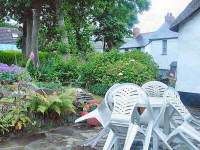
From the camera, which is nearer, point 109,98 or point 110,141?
point 110,141

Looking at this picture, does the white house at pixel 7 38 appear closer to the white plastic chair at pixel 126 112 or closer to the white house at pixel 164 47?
the white house at pixel 164 47

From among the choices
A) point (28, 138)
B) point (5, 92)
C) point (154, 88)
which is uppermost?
point (154, 88)

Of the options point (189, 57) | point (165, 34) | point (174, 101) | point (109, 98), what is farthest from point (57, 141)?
point (165, 34)

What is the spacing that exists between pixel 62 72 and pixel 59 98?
5643 mm

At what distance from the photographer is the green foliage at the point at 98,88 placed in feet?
31.7

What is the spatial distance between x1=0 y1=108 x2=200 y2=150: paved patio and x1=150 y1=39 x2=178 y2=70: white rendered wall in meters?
18.6

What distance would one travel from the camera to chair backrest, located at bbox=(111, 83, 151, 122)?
145 inches

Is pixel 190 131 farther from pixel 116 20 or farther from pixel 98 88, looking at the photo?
pixel 116 20

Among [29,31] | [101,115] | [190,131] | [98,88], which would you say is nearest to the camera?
[190,131]

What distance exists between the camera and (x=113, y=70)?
964 cm

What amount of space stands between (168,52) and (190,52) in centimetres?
1436

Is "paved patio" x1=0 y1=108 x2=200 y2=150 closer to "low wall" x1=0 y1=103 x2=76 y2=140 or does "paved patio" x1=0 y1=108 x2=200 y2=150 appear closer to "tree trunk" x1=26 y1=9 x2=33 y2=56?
"low wall" x1=0 y1=103 x2=76 y2=140

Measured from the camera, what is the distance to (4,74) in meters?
9.09

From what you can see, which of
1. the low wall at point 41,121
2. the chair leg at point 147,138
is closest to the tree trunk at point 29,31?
the low wall at point 41,121
